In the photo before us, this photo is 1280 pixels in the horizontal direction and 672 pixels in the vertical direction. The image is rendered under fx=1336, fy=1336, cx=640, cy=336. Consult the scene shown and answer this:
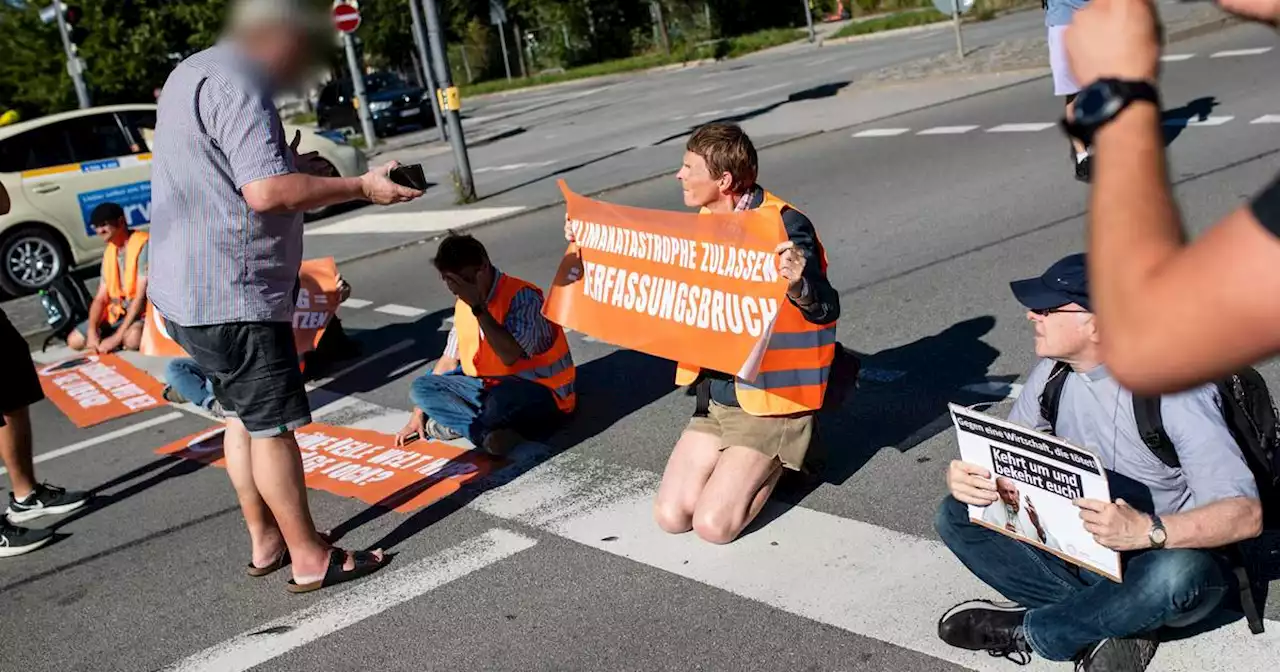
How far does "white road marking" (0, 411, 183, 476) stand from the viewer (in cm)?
768

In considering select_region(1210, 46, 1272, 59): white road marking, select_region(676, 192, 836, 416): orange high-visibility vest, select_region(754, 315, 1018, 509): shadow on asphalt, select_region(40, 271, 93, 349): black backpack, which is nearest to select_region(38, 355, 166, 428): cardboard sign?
select_region(40, 271, 93, 349): black backpack

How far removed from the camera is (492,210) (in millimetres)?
13867

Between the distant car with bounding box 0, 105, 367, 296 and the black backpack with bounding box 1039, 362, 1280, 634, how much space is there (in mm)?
13006

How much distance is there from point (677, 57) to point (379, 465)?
35.3 metres

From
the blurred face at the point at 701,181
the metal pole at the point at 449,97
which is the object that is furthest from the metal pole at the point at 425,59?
the blurred face at the point at 701,181

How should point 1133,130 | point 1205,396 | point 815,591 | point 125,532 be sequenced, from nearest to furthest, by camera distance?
1. point 1133,130
2. point 1205,396
3. point 815,591
4. point 125,532

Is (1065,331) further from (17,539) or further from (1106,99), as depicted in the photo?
(17,539)

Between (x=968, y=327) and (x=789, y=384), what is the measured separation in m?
2.37

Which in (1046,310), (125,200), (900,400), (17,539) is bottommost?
(900,400)

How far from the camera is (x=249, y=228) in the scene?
4488 millimetres

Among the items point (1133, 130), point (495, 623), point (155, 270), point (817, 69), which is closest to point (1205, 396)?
point (1133, 130)

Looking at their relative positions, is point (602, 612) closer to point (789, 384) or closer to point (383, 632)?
point (383, 632)

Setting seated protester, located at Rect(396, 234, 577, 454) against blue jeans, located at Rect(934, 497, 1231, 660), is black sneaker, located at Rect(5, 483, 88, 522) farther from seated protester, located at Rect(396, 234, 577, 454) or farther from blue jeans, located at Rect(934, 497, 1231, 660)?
blue jeans, located at Rect(934, 497, 1231, 660)

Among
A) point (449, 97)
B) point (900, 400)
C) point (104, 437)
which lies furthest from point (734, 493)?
point (449, 97)
